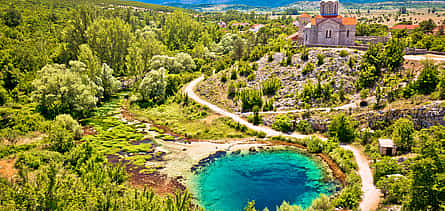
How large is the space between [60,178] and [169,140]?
1715 cm

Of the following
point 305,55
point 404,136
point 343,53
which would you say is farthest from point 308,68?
point 404,136

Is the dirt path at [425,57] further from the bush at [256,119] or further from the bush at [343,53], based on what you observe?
the bush at [256,119]

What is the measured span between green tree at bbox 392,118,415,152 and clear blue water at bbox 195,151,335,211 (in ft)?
25.7

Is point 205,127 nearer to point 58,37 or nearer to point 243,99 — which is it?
point 243,99

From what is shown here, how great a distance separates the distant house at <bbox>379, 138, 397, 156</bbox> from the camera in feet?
93.9

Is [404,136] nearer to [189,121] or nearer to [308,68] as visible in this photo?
[308,68]

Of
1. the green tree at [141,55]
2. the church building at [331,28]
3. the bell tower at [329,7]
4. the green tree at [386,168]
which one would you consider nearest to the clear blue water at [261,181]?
the green tree at [386,168]

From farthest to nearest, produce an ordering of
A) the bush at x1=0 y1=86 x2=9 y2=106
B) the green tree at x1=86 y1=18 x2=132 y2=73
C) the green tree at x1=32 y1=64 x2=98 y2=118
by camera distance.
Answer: the green tree at x1=86 y1=18 x2=132 y2=73 → the bush at x1=0 y1=86 x2=9 y2=106 → the green tree at x1=32 y1=64 x2=98 y2=118

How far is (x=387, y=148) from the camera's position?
2881 cm

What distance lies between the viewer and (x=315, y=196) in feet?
83.5

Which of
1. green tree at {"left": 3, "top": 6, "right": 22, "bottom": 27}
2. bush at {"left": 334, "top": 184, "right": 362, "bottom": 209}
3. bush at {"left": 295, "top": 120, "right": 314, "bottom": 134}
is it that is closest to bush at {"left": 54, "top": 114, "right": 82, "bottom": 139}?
bush at {"left": 295, "top": 120, "right": 314, "bottom": 134}

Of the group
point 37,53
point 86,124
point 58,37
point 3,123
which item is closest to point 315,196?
point 86,124

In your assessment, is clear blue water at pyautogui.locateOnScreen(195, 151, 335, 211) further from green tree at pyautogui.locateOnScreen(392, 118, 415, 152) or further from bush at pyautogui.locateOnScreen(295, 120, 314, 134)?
green tree at pyautogui.locateOnScreen(392, 118, 415, 152)

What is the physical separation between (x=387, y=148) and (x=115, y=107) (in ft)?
131
